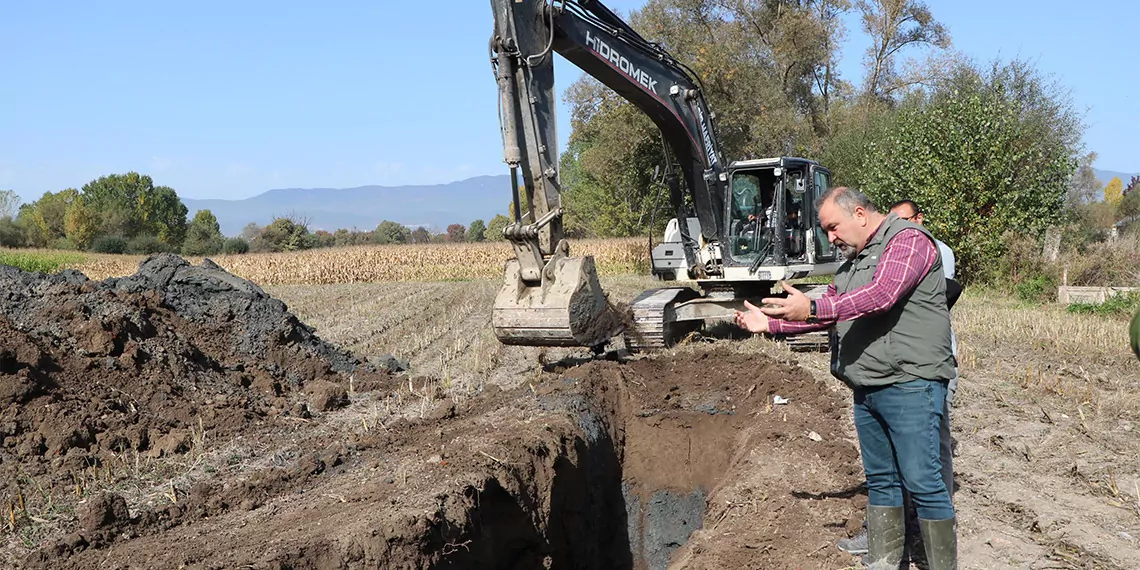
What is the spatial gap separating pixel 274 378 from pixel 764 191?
628 centimetres

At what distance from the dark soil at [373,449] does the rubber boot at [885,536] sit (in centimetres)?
37

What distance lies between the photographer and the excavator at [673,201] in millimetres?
7637

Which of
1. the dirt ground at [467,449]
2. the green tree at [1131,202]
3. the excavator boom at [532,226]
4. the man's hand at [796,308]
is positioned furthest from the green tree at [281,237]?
the man's hand at [796,308]

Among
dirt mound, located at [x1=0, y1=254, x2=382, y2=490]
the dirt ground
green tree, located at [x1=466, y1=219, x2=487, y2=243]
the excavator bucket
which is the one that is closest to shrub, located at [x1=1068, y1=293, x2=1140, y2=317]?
the dirt ground

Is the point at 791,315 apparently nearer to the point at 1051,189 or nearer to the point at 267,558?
the point at 267,558

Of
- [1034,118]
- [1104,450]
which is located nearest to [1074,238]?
[1034,118]

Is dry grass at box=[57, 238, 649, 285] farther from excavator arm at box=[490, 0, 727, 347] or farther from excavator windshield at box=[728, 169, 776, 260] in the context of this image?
excavator arm at box=[490, 0, 727, 347]

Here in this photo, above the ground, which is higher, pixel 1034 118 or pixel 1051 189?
pixel 1034 118

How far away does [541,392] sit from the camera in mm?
8023

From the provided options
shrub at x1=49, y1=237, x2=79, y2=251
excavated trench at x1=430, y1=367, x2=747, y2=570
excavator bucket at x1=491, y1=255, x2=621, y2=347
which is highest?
shrub at x1=49, y1=237, x2=79, y2=251

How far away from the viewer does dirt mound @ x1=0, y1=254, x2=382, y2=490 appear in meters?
6.48

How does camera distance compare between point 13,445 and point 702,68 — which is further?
point 702,68

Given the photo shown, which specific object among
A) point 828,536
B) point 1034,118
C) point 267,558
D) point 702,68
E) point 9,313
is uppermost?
point 702,68

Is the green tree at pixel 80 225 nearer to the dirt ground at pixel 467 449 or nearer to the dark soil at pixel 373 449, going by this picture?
the dirt ground at pixel 467 449
